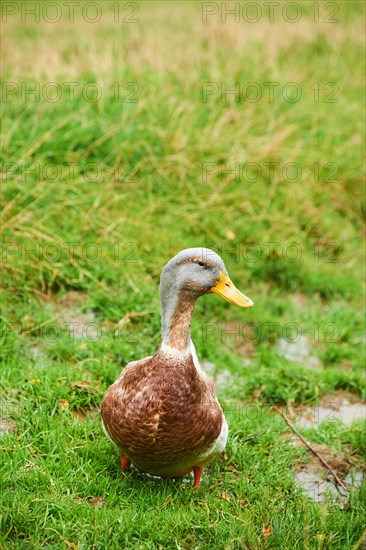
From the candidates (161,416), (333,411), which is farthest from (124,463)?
(333,411)

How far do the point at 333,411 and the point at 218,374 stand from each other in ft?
2.49

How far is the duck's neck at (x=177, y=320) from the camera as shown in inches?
138

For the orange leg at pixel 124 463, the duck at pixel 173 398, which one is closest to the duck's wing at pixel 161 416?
the duck at pixel 173 398

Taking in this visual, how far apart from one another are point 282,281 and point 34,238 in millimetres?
2006

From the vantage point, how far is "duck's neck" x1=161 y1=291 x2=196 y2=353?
3514mm

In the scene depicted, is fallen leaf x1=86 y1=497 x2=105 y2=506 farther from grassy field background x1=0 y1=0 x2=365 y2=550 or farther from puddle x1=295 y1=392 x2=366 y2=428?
puddle x1=295 y1=392 x2=366 y2=428

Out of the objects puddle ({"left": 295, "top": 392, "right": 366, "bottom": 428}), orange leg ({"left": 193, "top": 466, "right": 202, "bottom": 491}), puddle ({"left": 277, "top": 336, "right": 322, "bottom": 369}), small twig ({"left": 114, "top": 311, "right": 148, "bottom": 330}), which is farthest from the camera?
puddle ({"left": 277, "top": 336, "right": 322, "bottom": 369})

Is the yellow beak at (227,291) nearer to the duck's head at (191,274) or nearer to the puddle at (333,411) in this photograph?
the duck's head at (191,274)

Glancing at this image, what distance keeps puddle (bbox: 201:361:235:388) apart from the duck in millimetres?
1274

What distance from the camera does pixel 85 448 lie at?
3838mm

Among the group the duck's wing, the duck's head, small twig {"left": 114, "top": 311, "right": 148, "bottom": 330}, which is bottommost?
small twig {"left": 114, "top": 311, "right": 148, "bottom": 330}

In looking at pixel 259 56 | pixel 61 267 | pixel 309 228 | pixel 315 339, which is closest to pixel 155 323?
pixel 61 267

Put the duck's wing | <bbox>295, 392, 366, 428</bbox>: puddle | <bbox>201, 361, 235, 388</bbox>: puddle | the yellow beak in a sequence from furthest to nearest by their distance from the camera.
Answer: <bbox>201, 361, 235, 388</bbox>: puddle < <bbox>295, 392, 366, 428</bbox>: puddle < the yellow beak < the duck's wing

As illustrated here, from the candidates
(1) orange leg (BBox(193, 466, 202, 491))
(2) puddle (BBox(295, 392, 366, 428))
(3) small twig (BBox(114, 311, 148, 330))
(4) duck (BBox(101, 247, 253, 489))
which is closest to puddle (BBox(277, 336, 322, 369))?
(2) puddle (BBox(295, 392, 366, 428))
